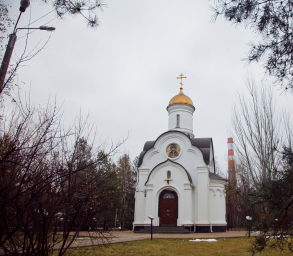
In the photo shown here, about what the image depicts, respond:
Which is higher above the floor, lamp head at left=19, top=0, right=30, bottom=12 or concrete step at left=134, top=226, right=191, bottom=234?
lamp head at left=19, top=0, right=30, bottom=12

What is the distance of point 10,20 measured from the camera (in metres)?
5.20

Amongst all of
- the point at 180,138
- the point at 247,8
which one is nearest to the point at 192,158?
the point at 180,138

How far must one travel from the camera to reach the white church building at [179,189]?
17203 millimetres

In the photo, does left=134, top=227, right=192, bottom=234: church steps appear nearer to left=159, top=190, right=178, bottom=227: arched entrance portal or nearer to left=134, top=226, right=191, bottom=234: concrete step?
left=134, top=226, right=191, bottom=234: concrete step

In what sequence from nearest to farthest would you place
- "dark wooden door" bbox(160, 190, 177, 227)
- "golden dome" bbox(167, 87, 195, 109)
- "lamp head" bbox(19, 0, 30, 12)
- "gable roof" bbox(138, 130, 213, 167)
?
"lamp head" bbox(19, 0, 30, 12) < "dark wooden door" bbox(160, 190, 177, 227) < "gable roof" bbox(138, 130, 213, 167) < "golden dome" bbox(167, 87, 195, 109)

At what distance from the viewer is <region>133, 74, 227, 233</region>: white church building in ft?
56.4

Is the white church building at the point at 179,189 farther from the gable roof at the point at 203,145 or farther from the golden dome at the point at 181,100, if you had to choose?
the golden dome at the point at 181,100

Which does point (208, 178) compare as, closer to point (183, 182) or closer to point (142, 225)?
point (183, 182)

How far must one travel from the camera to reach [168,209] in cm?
1745

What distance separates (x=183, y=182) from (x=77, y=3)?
14448 millimetres

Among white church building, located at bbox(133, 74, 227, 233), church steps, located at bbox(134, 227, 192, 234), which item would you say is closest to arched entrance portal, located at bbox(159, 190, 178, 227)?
white church building, located at bbox(133, 74, 227, 233)

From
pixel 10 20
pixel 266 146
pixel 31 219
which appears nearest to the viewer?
pixel 31 219

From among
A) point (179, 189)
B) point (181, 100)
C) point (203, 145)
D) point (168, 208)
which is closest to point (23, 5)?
point (179, 189)

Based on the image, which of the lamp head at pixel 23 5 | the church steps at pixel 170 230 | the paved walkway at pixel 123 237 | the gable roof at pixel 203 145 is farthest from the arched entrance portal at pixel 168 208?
the lamp head at pixel 23 5
